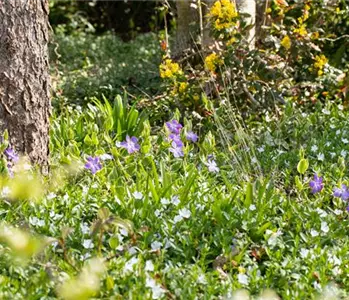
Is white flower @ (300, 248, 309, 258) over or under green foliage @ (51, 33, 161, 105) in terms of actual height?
over

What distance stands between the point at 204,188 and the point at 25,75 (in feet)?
3.66

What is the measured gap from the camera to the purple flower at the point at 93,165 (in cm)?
396

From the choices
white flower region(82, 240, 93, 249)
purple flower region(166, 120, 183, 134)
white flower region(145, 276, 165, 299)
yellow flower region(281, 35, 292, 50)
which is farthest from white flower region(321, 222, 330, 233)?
yellow flower region(281, 35, 292, 50)

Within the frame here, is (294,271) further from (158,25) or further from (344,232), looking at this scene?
(158,25)

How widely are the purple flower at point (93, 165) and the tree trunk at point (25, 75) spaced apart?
0.35 metres

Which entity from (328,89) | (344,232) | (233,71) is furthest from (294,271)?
(328,89)

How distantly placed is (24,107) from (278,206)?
4.72 ft

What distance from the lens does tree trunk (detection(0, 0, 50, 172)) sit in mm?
3959

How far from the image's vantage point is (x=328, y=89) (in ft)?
19.8

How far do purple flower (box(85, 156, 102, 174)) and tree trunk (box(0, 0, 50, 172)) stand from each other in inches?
13.9

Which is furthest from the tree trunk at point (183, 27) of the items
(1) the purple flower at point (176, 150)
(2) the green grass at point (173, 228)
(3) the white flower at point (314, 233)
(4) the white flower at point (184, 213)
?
(3) the white flower at point (314, 233)

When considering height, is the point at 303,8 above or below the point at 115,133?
above

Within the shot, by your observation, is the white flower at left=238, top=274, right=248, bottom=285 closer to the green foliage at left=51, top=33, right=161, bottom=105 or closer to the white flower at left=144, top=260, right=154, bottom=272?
the white flower at left=144, top=260, right=154, bottom=272

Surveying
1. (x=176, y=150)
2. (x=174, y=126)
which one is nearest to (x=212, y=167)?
(x=176, y=150)
